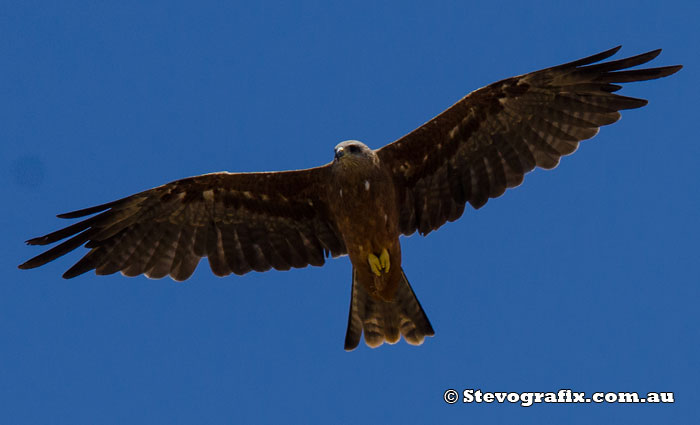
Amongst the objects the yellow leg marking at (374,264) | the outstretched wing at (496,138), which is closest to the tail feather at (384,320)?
the yellow leg marking at (374,264)

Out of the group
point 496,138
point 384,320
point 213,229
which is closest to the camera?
point 496,138

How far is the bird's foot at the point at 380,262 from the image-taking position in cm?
1054

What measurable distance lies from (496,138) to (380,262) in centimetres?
217

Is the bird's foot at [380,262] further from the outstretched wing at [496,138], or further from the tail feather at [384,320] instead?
the outstretched wing at [496,138]

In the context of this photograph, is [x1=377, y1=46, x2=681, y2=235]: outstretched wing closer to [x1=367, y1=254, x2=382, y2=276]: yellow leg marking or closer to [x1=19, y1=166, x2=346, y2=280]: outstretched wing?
[x1=367, y1=254, x2=382, y2=276]: yellow leg marking

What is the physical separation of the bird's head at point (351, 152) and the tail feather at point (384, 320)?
5.99ft

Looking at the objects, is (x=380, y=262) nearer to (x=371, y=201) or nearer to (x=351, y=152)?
(x=371, y=201)

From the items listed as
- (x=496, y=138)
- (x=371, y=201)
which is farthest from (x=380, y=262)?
(x=496, y=138)

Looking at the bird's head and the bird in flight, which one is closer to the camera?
the bird's head

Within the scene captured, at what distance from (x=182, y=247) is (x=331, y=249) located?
197 centimetres

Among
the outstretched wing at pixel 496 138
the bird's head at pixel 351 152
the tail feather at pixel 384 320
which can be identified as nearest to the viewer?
the bird's head at pixel 351 152

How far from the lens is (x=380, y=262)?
1055 centimetres

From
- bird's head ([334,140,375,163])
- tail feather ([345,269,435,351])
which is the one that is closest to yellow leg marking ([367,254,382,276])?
tail feather ([345,269,435,351])

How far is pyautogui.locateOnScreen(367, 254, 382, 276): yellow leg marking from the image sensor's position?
10.5 m
